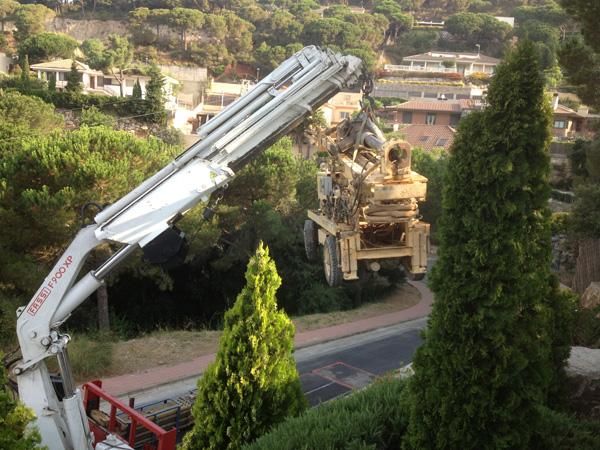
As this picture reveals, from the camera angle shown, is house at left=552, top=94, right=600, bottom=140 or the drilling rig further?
house at left=552, top=94, right=600, bottom=140

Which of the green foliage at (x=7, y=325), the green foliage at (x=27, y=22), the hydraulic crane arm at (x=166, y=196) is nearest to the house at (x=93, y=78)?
the green foliage at (x=27, y=22)

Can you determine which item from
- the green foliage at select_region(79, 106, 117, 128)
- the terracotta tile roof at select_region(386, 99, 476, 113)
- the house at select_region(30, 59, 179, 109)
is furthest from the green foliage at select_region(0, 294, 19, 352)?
the terracotta tile roof at select_region(386, 99, 476, 113)

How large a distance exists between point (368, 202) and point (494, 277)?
1.40 m

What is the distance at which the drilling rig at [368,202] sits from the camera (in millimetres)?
5512

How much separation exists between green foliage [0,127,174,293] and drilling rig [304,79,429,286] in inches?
371

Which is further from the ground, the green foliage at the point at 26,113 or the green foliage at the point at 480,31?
the green foliage at the point at 480,31

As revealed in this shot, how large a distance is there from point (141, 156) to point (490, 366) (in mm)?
13316

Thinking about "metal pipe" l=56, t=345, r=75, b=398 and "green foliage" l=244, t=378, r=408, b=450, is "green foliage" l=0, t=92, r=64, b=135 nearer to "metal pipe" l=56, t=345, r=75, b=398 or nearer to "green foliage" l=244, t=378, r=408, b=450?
"metal pipe" l=56, t=345, r=75, b=398

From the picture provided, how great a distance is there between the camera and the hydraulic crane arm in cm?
596

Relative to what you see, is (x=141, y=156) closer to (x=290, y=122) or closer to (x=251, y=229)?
(x=251, y=229)

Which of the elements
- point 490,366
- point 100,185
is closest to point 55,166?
point 100,185

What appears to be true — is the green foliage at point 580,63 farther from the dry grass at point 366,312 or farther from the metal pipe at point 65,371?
the dry grass at point 366,312

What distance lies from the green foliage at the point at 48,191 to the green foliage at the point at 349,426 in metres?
9.98

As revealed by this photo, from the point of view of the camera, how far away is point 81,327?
58.0 ft
